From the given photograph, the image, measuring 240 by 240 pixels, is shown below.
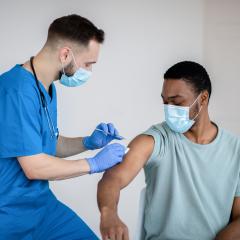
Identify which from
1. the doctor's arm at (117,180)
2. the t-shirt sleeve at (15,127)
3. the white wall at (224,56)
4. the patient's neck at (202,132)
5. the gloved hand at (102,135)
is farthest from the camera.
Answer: the white wall at (224,56)

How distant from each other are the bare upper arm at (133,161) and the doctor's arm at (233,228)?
1.33 ft

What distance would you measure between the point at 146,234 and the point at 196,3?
6.32 feet

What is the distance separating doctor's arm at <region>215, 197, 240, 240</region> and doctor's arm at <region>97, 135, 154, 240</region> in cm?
41

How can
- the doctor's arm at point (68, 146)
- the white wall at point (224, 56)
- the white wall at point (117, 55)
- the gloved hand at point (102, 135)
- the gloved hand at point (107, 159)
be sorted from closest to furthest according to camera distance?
the gloved hand at point (107, 159)
the gloved hand at point (102, 135)
the doctor's arm at point (68, 146)
the white wall at point (117, 55)
the white wall at point (224, 56)


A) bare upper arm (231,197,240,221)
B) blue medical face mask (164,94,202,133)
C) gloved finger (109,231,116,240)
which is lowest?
bare upper arm (231,197,240,221)

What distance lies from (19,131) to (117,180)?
41 cm

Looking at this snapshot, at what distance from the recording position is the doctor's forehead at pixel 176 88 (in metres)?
1.70

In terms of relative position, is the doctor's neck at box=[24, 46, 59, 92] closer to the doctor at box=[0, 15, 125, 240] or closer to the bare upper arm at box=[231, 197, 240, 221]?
the doctor at box=[0, 15, 125, 240]

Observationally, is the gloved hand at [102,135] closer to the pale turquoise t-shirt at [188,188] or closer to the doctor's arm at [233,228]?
the pale turquoise t-shirt at [188,188]

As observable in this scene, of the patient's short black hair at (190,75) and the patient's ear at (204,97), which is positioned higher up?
the patient's short black hair at (190,75)

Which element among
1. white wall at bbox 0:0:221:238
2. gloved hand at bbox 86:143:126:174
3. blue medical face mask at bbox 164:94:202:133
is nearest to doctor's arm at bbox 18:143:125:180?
gloved hand at bbox 86:143:126:174

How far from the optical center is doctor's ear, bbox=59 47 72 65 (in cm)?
174

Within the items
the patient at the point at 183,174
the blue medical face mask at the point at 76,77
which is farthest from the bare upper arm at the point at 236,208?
the blue medical face mask at the point at 76,77

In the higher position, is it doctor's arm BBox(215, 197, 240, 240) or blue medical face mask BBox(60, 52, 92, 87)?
blue medical face mask BBox(60, 52, 92, 87)
